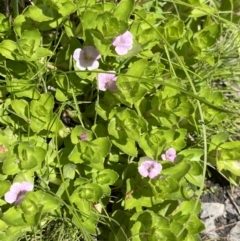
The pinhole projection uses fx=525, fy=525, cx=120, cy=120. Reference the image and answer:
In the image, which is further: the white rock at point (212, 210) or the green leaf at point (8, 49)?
the white rock at point (212, 210)

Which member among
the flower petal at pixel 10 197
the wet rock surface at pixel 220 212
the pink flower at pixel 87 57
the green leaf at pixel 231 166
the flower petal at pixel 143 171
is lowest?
the wet rock surface at pixel 220 212

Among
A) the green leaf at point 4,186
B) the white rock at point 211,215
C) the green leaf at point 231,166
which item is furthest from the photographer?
the white rock at point 211,215

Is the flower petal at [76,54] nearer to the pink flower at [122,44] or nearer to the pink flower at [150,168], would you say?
the pink flower at [122,44]

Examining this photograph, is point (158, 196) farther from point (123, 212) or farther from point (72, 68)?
point (72, 68)

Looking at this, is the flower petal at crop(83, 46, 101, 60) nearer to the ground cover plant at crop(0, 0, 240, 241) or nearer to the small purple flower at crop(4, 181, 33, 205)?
the ground cover plant at crop(0, 0, 240, 241)

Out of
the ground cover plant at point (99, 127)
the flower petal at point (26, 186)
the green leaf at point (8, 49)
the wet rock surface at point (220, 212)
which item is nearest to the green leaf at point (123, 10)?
the ground cover plant at point (99, 127)

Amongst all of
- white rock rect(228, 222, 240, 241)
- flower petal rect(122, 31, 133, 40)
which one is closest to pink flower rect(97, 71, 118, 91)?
flower petal rect(122, 31, 133, 40)
